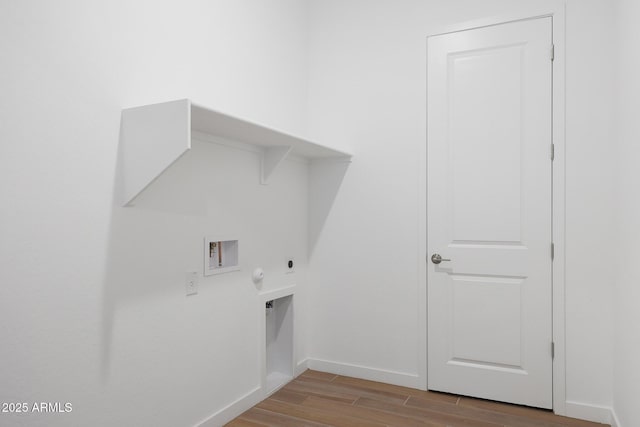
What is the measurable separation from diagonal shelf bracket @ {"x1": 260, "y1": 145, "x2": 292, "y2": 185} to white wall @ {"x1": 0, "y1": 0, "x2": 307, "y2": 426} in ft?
0.28

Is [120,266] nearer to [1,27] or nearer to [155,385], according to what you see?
[155,385]

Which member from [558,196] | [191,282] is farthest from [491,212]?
[191,282]

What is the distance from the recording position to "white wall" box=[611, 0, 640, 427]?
1756mm

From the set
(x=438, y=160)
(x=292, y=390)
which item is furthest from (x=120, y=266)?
(x=438, y=160)

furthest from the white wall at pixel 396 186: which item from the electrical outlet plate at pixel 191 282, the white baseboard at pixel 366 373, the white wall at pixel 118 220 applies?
the electrical outlet plate at pixel 191 282

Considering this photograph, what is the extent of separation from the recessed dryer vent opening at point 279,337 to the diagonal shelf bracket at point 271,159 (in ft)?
2.93

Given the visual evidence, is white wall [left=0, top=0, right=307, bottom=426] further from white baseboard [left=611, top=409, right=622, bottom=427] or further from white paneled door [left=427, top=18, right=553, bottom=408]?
white baseboard [left=611, top=409, right=622, bottom=427]

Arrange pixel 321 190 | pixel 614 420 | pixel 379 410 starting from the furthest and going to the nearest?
1. pixel 321 190
2. pixel 379 410
3. pixel 614 420

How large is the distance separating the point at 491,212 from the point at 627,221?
698 millimetres

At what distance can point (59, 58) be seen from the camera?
4.67 feet

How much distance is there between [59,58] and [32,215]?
1.82ft

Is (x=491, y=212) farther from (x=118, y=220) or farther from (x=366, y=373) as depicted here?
(x=118, y=220)

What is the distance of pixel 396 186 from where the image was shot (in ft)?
9.09

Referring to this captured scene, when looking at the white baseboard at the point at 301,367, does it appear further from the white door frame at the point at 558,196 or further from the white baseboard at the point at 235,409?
the white door frame at the point at 558,196
